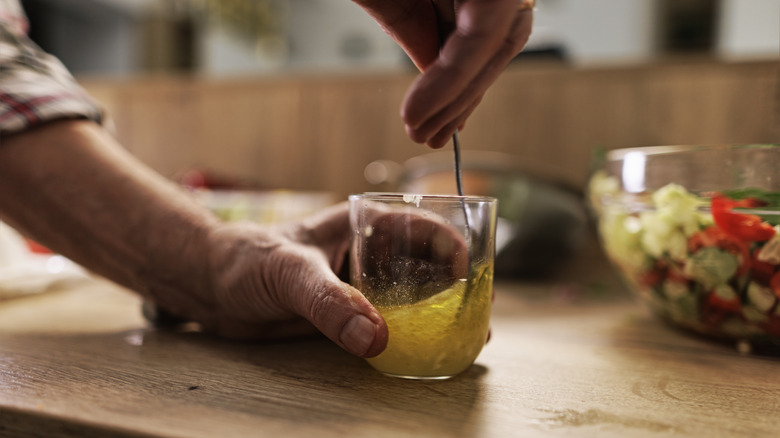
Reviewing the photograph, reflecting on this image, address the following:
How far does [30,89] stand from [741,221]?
696mm

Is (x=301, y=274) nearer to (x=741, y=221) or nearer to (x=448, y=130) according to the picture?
(x=448, y=130)

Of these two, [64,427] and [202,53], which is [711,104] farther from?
[202,53]

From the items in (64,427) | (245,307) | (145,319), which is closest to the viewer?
(64,427)

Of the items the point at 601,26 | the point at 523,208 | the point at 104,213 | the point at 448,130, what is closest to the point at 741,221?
the point at 448,130

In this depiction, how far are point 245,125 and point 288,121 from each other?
125 millimetres

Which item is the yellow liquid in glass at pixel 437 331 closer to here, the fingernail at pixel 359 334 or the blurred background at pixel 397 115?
the fingernail at pixel 359 334

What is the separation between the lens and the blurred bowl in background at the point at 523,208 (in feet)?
3.20

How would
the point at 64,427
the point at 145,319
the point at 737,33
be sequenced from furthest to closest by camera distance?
the point at 737,33, the point at 145,319, the point at 64,427

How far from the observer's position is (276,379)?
0.42 meters

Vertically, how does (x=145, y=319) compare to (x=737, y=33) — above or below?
below

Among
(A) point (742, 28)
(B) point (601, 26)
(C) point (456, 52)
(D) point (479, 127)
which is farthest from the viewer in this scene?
(B) point (601, 26)

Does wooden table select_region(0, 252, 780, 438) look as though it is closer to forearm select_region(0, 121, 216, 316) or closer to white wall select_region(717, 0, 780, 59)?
forearm select_region(0, 121, 216, 316)

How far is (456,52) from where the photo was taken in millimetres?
333

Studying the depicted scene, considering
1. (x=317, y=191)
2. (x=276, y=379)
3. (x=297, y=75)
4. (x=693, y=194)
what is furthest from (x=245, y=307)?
(x=297, y=75)
